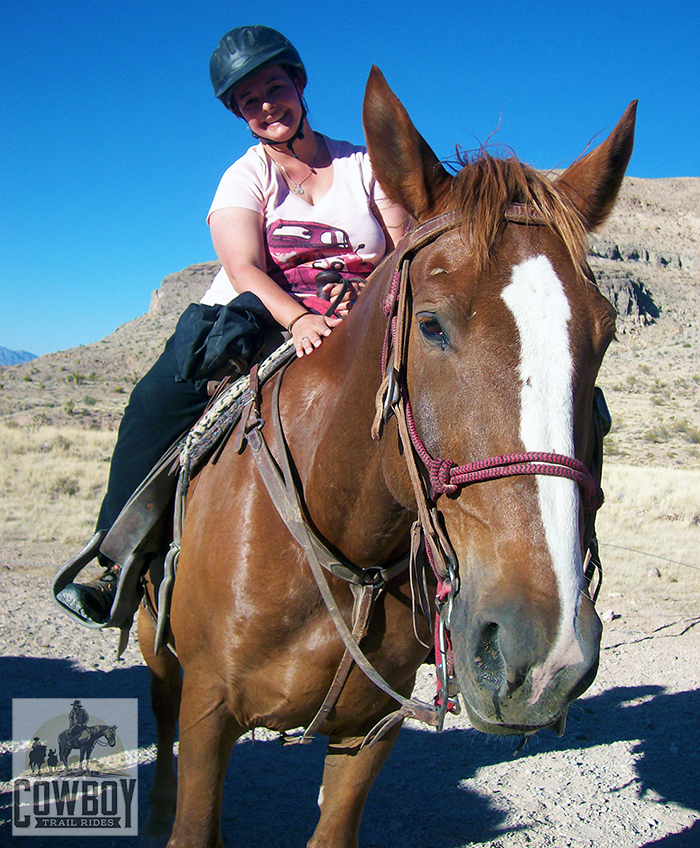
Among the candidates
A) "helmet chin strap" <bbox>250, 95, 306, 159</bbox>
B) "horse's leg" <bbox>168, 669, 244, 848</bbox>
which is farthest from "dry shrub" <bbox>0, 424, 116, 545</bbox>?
"helmet chin strap" <bbox>250, 95, 306, 159</bbox>

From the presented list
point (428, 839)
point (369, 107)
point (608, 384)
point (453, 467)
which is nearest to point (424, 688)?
point (428, 839)

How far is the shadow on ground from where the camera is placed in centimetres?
377

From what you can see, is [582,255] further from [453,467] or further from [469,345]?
[453,467]

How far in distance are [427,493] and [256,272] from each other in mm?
1446

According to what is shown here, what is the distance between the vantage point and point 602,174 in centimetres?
196

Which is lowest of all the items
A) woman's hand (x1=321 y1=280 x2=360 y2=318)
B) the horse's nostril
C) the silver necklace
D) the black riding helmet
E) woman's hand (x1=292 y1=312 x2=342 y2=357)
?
the horse's nostril

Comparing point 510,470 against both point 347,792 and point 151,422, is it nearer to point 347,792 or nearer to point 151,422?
point 347,792

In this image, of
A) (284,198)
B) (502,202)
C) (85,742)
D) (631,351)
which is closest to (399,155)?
(502,202)

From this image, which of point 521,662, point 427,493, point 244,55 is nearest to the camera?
point 521,662

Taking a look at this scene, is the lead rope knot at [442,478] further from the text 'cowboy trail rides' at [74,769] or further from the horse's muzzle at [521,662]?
the text 'cowboy trail rides' at [74,769]

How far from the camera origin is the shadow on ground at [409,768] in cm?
377

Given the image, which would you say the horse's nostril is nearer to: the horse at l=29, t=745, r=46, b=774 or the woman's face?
the woman's face

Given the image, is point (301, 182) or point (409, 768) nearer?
point (301, 182)

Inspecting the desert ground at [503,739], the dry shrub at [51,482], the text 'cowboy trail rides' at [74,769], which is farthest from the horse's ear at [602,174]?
the dry shrub at [51,482]
